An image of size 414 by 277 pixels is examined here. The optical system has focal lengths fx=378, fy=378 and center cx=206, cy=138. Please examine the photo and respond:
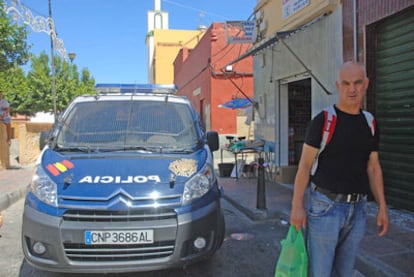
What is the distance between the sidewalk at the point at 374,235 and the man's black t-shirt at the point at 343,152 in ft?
5.78

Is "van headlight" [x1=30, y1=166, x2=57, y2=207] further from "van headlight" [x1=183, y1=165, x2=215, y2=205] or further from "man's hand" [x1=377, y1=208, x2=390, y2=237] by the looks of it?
"man's hand" [x1=377, y1=208, x2=390, y2=237]

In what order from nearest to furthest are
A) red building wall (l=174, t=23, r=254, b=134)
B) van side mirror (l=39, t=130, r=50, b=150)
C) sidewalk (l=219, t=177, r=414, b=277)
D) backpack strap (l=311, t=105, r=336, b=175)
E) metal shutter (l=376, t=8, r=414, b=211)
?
1. backpack strap (l=311, t=105, r=336, b=175)
2. sidewalk (l=219, t=177, r=414, b=277)
3. van side mirror (l=39, t=130, r=50, b=150)
4. metal shutter (l=376, t=8, r=414, b=211)
5. red building wall (l=174, t=23, r=254, b=134)

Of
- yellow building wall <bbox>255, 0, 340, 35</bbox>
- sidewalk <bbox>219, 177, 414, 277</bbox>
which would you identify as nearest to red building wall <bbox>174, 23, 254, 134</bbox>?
yellow building wall <bbox>255, 0, 340, 35</bbox>

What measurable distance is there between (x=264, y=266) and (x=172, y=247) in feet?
4.66

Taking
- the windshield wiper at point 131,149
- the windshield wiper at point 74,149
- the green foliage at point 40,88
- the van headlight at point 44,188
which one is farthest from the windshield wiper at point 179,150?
the green foliage at point 40,88

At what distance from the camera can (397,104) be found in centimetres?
565

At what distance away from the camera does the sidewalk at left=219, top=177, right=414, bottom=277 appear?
3.81 metres

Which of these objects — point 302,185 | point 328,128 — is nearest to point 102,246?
point 302,185

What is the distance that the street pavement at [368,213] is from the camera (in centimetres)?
387

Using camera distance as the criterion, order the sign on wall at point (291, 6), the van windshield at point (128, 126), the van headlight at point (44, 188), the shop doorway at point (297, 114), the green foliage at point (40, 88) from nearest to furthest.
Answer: the van headlight at point (44, 188) < the van windshield at point (128, 126) < the sign on wall at point (291, 6) < the shop doorway at point (297, 114) < the green foliage at point (40, 88)

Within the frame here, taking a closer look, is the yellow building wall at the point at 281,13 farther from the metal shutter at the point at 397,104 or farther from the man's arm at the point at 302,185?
the man's arm at the point at 302,185

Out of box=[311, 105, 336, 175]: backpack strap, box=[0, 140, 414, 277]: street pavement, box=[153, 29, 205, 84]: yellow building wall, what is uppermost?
box=[153, 29, 205, 84]: yellow building wall

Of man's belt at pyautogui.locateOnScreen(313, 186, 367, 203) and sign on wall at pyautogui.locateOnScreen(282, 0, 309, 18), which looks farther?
sign on wall at pyautogui.locateOnScreen(282, 0, 309, 18)

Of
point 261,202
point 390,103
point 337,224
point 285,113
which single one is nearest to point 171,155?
point 337,224
